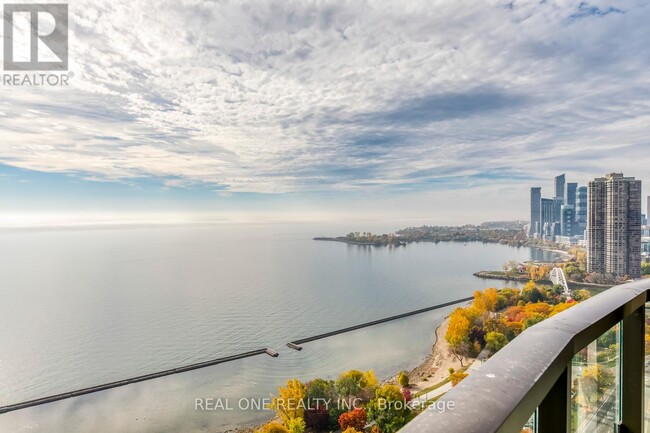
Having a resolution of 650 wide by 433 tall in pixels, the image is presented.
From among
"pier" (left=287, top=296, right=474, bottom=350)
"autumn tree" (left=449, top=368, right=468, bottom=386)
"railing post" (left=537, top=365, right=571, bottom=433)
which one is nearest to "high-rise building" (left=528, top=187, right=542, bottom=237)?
"pier" (left=287, top=296, right=474, bottom=350)

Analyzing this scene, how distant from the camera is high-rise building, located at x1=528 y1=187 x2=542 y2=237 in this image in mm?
39000

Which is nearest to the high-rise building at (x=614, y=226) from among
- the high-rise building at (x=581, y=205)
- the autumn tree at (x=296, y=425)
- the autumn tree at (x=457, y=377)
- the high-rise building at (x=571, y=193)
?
the high-rise building at (x=581, y=205)

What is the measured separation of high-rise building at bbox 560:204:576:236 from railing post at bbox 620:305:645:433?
43.9 metres

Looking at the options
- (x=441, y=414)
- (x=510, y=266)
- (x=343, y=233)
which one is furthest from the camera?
(x=343, y=233)

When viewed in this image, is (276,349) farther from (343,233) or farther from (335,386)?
(343,233)

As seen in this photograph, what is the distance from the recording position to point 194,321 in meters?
17.4

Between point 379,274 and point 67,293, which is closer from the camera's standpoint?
point 67,293

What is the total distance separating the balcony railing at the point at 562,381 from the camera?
24 centimetres

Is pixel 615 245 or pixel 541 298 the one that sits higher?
pixel 615 245

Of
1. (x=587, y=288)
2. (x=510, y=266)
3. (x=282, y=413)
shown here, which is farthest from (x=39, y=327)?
(x=510, y=266)

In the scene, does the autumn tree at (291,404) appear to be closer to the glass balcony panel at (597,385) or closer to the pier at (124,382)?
the pier at (124,382)

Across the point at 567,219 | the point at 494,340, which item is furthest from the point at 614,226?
the point at 567,219

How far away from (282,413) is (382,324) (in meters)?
10.1

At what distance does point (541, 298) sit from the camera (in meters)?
16.1
